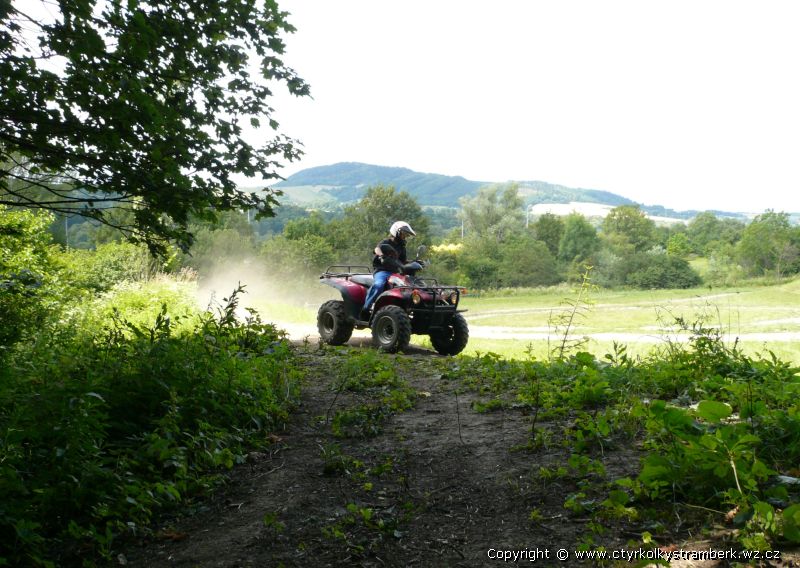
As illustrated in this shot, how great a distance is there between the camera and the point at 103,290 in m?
17.8

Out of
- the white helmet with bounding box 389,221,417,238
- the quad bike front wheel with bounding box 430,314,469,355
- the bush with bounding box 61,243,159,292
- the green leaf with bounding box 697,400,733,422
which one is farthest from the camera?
the bush with bounding box 61,243,159,292

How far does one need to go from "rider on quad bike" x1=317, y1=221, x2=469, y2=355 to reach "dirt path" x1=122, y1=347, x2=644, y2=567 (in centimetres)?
539

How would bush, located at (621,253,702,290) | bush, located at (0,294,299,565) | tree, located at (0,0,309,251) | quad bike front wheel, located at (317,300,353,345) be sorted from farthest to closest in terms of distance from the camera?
bush, located at (621,253,702,290) < quad bike front wheel, located at (317,300,353,345) < tree, located at (0,0,309,251) < bush, located at (0,294,299,565)

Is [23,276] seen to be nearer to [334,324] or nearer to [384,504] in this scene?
[384,504]

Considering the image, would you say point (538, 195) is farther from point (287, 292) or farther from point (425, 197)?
point (287, 292)

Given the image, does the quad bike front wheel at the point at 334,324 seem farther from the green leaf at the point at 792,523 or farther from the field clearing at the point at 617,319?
the green leaf at the point at 792,523

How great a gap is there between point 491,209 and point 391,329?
7069cm

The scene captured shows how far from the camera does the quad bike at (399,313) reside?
10.6 meters

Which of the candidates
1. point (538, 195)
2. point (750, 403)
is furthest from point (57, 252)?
point (538, 195)

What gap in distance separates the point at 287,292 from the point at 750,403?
31.8 meters

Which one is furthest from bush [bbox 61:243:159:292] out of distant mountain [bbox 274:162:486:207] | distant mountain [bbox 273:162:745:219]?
distant mountain [bbox 274:162:486:207]

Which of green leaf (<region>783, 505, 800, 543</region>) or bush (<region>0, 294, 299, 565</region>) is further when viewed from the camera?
bush (<region>0, 294, 299, 565</region>)

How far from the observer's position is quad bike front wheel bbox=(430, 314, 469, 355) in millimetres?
11480

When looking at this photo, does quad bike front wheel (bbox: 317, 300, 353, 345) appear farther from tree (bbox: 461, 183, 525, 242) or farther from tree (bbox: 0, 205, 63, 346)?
tree (bbox: 461, 183, 525, 242)
